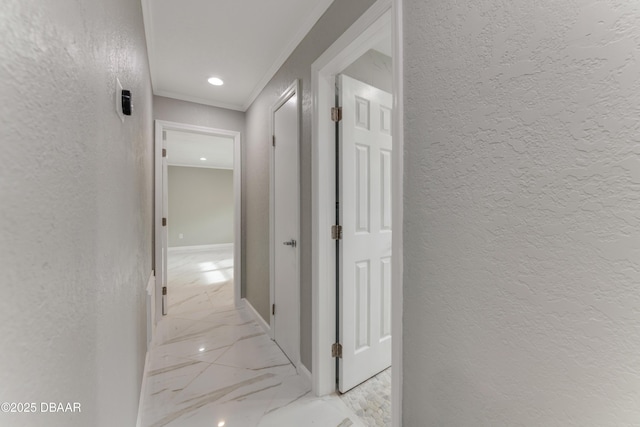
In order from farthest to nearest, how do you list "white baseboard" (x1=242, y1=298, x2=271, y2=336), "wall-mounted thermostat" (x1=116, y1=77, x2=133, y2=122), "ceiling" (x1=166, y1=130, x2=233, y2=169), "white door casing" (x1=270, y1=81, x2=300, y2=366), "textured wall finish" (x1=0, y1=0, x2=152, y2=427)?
"ceiling" (x1=166, y1=130, x2=233, y2=169)
"white baseboard" (x1=242, y1=298, x2=271, y2=336)
"white door casing" (x1=270, y1=81, x2=300, y2=366)
"wall-mounted thermostat" (x1=116, y1=77, x2=133, y2=122)
"textured wall finish" (x1=0, y1=0, x2=152, y2=427)

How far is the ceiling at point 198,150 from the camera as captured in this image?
15.4ft

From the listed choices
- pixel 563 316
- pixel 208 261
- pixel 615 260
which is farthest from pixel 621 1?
pixel 208 261

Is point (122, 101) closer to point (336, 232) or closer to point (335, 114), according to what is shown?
point (335, 114)

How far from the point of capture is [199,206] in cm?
770

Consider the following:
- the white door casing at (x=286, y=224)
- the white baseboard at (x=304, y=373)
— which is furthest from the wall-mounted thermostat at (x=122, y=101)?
the white baseboard at (x=304, y=373)

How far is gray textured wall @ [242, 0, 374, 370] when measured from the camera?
158 cm

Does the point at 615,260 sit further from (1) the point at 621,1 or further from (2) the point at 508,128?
(1) the point at 621,1

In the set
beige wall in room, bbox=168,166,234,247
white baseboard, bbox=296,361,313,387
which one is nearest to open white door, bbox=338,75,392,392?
white baseboard, bbox=296,361,313,387

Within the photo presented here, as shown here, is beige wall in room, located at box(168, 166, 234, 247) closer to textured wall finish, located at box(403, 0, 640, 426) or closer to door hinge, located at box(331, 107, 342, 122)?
door hinge, located at box(331, 107, 342, 122)

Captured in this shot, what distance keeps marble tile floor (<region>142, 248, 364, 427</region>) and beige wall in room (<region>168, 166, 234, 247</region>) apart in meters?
4.95

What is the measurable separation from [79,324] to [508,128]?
3.87 feet

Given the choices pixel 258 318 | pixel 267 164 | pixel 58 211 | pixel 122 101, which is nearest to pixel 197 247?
pixel 258 318

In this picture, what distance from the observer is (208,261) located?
6.07 metres

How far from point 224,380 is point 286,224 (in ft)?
3.98
